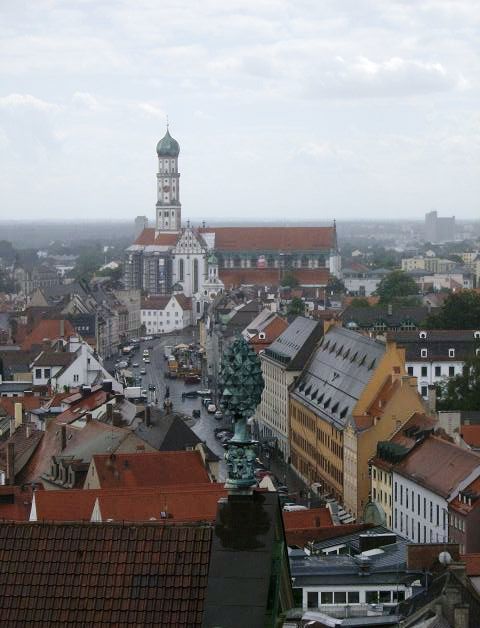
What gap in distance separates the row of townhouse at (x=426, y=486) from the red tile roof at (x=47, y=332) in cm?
5783

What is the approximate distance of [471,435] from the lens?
2761 inches

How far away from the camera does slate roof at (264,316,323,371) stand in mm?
91875

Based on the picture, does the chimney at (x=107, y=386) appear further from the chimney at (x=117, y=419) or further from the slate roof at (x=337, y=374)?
the chimney at (x=117, y=419)

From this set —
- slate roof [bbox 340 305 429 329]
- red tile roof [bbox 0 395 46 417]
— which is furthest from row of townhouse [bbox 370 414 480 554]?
slate roof [bbox 340 305 429 329]

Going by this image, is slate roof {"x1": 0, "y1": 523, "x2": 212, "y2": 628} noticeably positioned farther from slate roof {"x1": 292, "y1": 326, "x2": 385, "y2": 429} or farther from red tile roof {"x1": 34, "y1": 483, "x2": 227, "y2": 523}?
slate roof {"x1": 292, "y1": 326, "x2": 385, "y2": 429}

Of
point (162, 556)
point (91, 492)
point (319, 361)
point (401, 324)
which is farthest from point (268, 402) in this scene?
point (162, 556)

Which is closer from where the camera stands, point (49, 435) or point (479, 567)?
point (479, 567)

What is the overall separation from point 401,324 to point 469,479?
78559 millimetres

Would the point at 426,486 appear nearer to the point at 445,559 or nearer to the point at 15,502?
the point at 15,502

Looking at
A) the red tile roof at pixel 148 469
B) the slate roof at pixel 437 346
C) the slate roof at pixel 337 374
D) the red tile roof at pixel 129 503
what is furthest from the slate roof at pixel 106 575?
the slate roof at pixel 437 346

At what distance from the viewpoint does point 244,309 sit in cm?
14638

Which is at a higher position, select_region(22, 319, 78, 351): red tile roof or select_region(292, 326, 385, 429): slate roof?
select_region(292, 326, 385, 429): slate roof

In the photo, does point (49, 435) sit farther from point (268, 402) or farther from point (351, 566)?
point (268, 402)

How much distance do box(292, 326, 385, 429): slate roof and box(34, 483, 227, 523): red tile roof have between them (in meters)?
28.6
